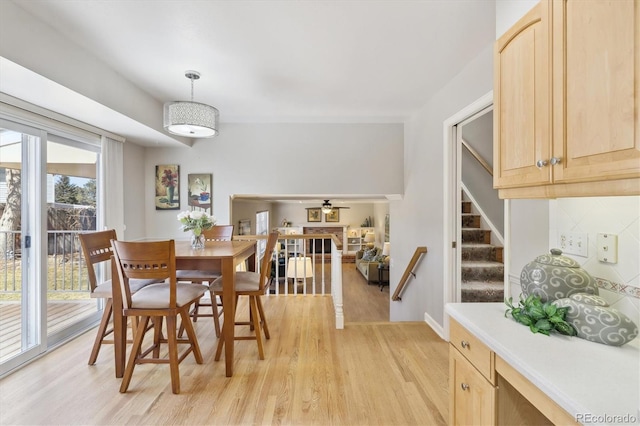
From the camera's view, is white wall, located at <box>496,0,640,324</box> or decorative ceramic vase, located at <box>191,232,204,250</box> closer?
white wall, located at <box>496,0,640,324</box>

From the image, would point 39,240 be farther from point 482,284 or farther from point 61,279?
point 482,284

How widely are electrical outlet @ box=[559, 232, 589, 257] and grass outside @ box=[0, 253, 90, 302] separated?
3.73 m

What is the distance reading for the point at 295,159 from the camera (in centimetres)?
381

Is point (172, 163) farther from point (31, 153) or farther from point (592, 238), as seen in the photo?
point (592, 238)

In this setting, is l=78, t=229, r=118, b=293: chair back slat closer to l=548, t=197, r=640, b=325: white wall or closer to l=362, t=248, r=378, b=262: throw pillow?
l=548, t=197, r=640, b=325: white wall

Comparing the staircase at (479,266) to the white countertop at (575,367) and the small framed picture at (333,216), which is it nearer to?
the white countertop at (575,367)

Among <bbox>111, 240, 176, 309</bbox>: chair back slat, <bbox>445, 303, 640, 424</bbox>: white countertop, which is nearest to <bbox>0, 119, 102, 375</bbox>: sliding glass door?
<bbox>111, 240, 176, 309</bbox>: chair back slat

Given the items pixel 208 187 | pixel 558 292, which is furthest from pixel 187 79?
pixel 558 292

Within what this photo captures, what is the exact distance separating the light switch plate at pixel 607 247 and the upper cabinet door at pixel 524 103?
0.36 meters

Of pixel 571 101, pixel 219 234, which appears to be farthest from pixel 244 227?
pixel 571 101

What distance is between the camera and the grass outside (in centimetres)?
228

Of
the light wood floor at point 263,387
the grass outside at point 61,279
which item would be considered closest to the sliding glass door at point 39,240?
the grass outside at point 61,279

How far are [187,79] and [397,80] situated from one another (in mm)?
1943

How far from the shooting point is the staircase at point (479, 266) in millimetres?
2975
